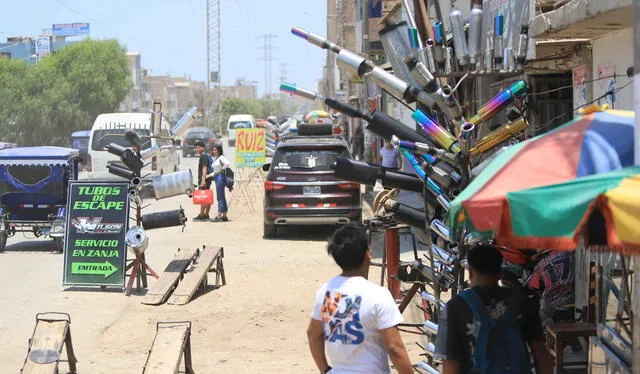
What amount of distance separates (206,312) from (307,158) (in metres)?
7.07

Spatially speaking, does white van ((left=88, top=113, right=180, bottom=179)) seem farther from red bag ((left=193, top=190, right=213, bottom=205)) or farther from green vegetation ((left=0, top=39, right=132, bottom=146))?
green vegetation ((left=0, top=39, right=132, bottom=146))

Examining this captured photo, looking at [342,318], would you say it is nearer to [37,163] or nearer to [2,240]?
[37,163]

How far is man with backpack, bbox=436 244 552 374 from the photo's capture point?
189 inches

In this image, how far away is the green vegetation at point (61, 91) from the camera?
206 ft

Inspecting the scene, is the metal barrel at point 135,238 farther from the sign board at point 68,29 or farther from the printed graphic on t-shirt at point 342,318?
the sign board at point 68,29

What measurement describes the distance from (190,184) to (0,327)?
411cm

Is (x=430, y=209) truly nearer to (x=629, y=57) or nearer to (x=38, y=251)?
(x=629, y=57)

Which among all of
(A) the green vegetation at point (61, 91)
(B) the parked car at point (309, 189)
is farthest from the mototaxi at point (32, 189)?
(A) the green vegetation at point (61, 91)

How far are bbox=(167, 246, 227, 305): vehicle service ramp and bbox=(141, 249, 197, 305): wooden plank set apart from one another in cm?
8

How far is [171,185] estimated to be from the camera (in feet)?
45.3

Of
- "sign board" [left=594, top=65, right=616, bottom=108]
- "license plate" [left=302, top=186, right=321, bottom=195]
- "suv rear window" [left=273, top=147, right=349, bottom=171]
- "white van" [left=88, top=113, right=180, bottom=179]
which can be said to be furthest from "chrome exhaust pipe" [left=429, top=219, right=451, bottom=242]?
"white van" [left=88, top=113, right=180, bottom=179]

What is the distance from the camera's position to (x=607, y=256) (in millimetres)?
5766

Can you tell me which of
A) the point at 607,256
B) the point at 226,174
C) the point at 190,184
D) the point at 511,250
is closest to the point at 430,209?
the point at 511,250

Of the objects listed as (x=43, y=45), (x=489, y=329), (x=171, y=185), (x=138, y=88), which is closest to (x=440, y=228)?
(x=489, y=329)
